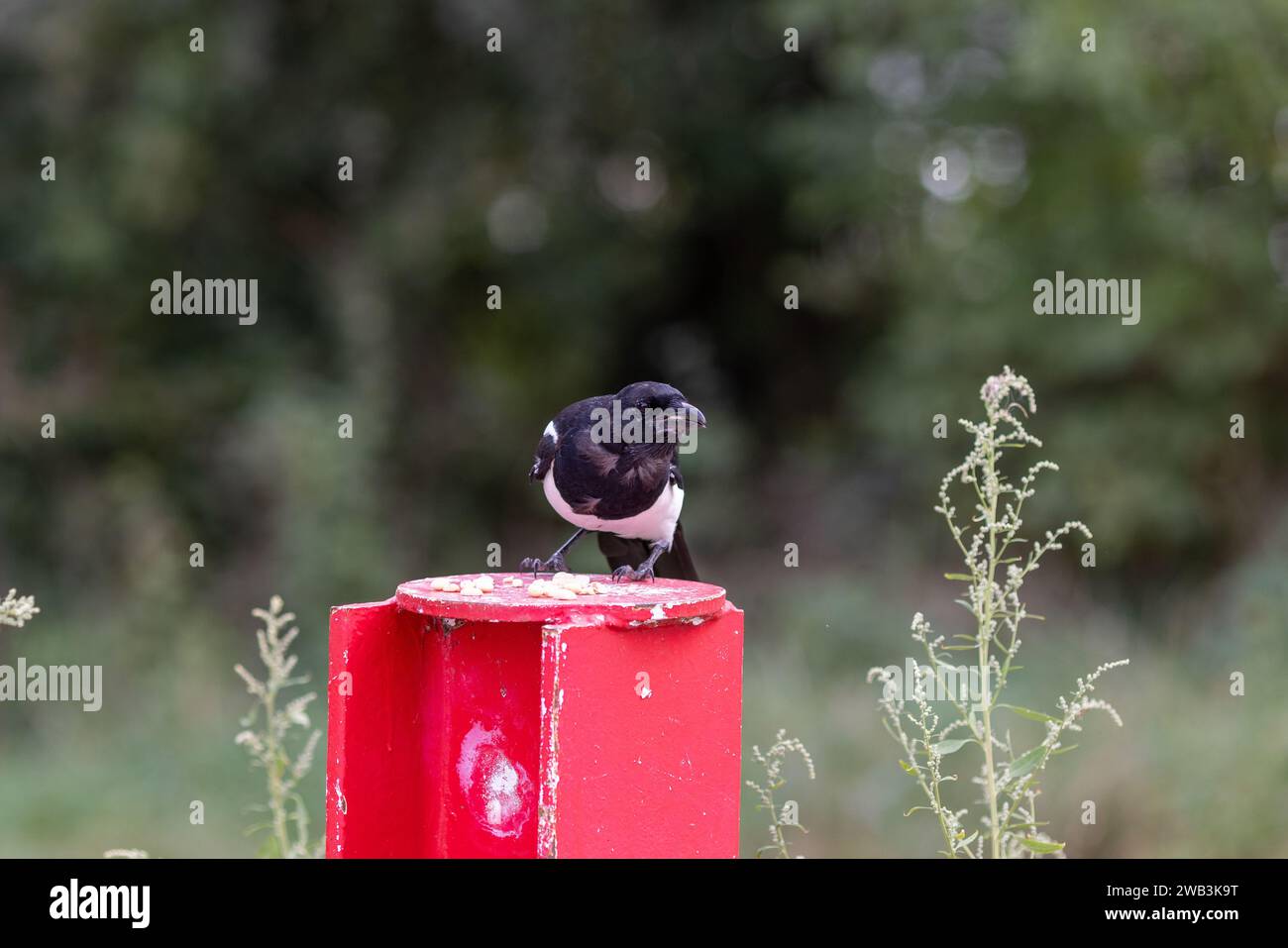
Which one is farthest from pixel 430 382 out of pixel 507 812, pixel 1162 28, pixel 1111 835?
pixel 507 812

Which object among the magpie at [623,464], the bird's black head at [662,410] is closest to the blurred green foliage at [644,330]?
the magpie at [623,464]

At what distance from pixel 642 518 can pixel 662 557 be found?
46cm

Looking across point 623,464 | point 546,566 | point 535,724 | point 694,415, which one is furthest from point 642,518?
point 535,724

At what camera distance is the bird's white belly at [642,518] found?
3.60 m

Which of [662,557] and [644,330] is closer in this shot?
[662,557]

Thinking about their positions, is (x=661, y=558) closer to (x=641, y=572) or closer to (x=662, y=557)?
(x=662, y=557)

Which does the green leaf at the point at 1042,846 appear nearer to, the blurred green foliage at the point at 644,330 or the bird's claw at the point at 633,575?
the bird's claw at the point at 633,575

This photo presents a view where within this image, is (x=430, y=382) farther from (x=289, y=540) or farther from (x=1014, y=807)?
(x=1014, y=807)

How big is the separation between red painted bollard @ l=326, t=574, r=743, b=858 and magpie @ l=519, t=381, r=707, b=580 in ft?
2.53

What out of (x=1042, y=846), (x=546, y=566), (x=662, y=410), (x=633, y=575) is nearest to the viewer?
(x=1042, y=846)

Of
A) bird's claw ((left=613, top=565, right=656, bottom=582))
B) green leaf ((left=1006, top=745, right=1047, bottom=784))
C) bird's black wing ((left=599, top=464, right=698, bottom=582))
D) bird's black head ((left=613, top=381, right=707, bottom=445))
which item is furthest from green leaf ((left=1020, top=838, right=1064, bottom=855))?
bird's black wing ((left=599, top=464, right=698, bottom=582))

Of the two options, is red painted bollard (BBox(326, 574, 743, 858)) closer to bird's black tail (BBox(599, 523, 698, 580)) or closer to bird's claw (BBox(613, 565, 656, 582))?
bird's claw (BBox(613, 565, 656, 582))

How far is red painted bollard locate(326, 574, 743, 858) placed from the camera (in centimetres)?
232

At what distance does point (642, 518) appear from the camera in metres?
3.61
